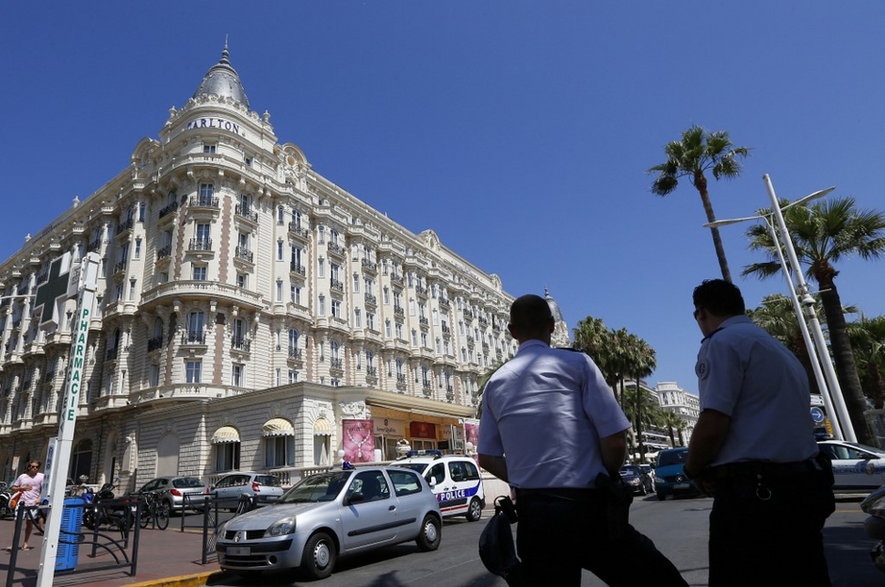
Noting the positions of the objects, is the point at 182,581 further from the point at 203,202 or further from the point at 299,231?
the point at 299,231

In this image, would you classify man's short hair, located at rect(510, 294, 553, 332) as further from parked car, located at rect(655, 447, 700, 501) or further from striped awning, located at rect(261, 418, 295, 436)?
striped awning, located at rect(261, 418, 295, 436)

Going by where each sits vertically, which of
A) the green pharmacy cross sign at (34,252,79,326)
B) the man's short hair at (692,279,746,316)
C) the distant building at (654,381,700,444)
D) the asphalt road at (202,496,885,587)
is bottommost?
the asphalt road at (202,496,885,587)

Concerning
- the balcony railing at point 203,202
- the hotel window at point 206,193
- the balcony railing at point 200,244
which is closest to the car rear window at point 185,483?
the balcony railing at point 200,244

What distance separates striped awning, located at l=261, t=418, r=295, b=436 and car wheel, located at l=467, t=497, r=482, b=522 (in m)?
13.9

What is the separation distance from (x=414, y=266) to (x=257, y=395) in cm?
2479

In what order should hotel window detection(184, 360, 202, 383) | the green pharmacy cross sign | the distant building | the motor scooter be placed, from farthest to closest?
the distant building → hotel window detection(184, 360, 202, 383) → the green pharmacy cross sign → the motor scooter

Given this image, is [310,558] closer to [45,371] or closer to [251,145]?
[251,145]

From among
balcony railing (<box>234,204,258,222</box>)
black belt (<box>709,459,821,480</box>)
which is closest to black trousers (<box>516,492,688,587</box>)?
black belt (<box>709,459,821,480</box>)

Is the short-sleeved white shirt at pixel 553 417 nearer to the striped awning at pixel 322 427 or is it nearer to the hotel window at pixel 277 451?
the striped awning at pixel 322 427

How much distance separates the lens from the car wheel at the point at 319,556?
701 centimetres

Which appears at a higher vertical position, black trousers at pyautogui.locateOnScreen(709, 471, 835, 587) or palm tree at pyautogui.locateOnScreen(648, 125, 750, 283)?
palm tree at pyautogui.locateOnScreen(648, 125, 750, 283)

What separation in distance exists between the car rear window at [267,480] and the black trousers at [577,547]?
21704 mm

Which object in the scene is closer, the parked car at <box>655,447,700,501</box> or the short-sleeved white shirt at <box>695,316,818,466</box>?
the short-sleeved white shirt at <box>695,316,818,466</box>

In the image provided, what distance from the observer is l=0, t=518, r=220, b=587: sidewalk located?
732 cm
